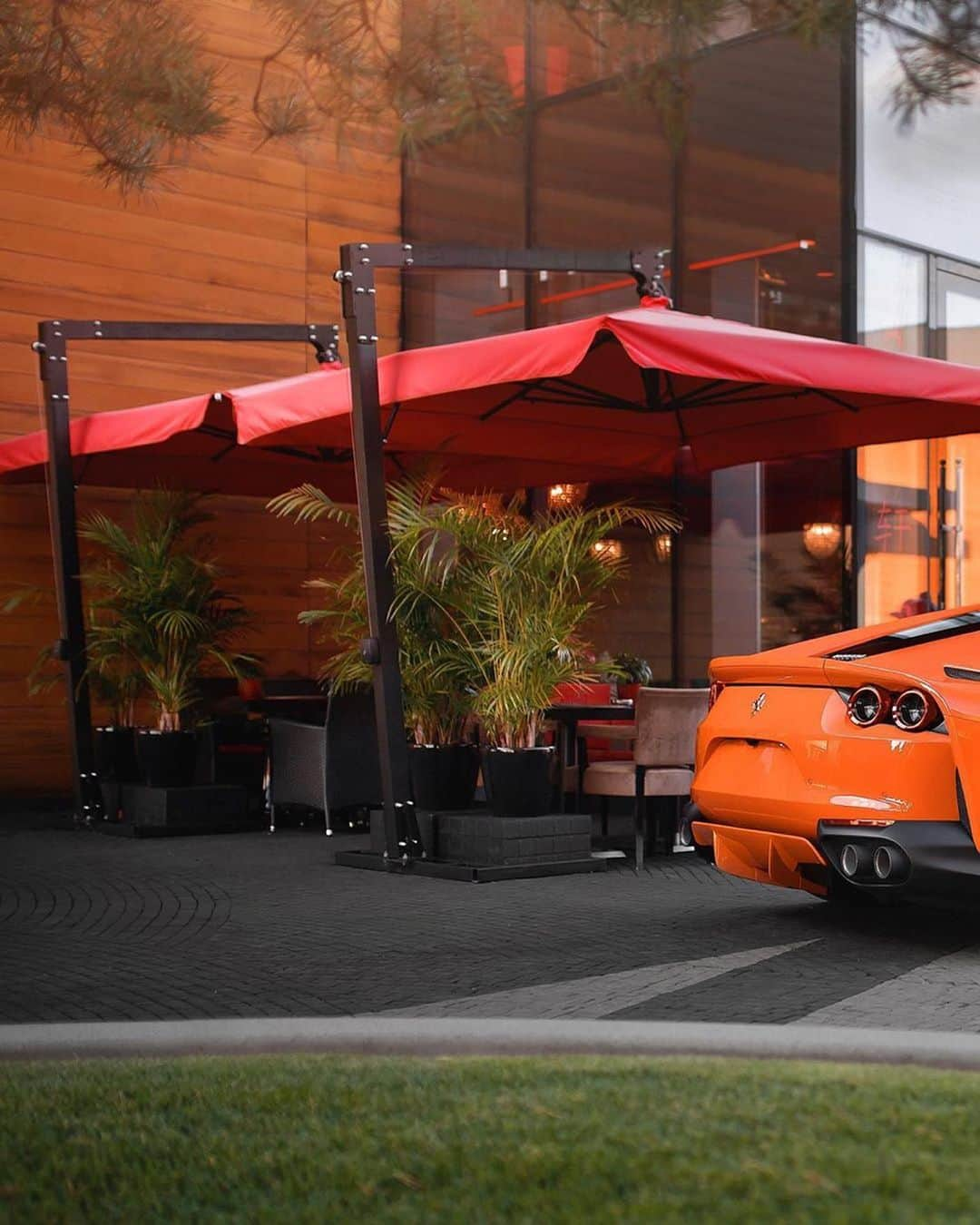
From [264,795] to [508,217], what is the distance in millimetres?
6277

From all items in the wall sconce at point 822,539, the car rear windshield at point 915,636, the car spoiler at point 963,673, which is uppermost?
the wall sconce at point 822,539

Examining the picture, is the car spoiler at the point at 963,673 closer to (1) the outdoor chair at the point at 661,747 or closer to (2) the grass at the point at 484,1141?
(2) the grass at the point at 484,1141

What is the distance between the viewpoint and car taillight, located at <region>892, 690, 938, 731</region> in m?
6.25

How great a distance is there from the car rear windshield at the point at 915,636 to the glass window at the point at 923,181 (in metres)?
7.06

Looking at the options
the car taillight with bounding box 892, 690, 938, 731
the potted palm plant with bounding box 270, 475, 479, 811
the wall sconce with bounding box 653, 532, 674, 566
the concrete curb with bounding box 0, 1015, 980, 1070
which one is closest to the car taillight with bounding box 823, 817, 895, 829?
the car taillight with bounding box 892, 690, 938, 731

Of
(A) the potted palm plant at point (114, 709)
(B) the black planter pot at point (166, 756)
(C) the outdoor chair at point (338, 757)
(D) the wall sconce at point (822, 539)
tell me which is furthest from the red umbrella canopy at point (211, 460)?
(B) the black planter pot at point (166, 756)

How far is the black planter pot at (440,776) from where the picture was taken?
9672 mm

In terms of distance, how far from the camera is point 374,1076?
437cm

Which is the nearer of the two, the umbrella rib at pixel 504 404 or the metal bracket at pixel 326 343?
the umbrella rib at pixel 504 404

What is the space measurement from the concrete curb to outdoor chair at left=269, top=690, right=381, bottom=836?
19.9 ft

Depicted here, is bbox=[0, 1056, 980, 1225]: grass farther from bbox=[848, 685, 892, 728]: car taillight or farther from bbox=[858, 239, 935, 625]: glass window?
bbox=[858, 239, 935, 625]: glass window

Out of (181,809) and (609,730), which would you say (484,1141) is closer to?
(609,730)

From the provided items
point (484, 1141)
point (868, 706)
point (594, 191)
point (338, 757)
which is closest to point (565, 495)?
point (594, 191)

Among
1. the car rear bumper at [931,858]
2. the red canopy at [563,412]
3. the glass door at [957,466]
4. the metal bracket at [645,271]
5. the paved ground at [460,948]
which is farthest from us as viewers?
the glass door at [957,466]
